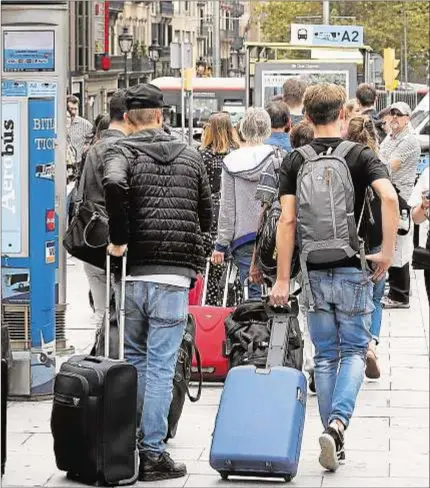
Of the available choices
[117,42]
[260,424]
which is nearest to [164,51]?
[117,42]

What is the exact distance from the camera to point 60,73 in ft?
31.4

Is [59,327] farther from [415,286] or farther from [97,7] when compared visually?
[97,7]

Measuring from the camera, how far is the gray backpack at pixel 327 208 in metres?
7.20

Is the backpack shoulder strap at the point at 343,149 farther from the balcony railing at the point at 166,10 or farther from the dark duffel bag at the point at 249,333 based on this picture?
the balcony railing at the point at 166,10

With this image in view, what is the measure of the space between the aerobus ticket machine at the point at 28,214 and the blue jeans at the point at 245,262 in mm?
1339

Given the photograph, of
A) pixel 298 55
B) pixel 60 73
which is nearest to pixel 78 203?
pixel 60 73

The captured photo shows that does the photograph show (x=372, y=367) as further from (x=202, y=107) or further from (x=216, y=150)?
(x=202, y=107)

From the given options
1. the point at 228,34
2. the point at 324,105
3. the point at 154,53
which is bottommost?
the point at 154,53

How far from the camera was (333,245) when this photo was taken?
7207 millimetres

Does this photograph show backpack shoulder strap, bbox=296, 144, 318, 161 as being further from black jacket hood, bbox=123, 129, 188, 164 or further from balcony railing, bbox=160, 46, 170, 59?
balcony railing, bbox=160, 46, 170, 59

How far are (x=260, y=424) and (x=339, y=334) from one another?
604 mm

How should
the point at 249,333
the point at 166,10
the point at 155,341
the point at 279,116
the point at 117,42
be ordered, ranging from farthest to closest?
the point at 166,10, the point at 117,42, the point at 279,116, the point at 249,333, the point at 155,341

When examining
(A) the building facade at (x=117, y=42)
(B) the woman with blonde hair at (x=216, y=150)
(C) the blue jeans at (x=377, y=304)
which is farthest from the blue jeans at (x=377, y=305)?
(A) the building facade at (x=117, y=42)

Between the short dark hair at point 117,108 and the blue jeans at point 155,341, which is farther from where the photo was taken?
the short dark hair at point 117,108
